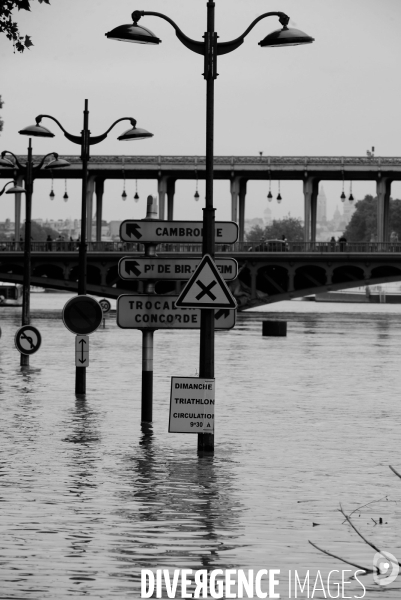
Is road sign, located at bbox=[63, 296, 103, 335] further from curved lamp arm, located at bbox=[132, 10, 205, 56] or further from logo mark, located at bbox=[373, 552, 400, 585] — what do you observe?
logo mark, located at bbox=[373, 552, 400, 585]

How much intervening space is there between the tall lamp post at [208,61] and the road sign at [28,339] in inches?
533

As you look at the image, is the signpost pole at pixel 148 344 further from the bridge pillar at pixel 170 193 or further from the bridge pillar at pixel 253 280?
the bridge pillar at pixel 170 193

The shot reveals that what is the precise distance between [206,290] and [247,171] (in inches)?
3069

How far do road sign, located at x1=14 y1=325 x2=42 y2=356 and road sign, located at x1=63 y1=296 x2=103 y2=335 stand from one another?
672 cm

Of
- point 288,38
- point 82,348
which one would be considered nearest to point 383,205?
point 82,348

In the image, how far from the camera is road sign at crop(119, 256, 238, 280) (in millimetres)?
17469

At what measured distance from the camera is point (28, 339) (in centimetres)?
2947

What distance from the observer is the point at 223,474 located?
14.3 meters

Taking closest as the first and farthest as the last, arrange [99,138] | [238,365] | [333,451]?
[333,451] < [99,138] < [238,365]

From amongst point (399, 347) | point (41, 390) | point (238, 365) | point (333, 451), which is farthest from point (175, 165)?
point (333, 451)

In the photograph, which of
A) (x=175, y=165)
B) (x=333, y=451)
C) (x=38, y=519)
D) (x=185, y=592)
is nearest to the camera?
(x=185, y=592)

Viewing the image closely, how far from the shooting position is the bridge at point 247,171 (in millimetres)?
90812

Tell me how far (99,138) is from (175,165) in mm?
67842

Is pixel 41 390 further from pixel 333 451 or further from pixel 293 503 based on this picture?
pixel 293 503
